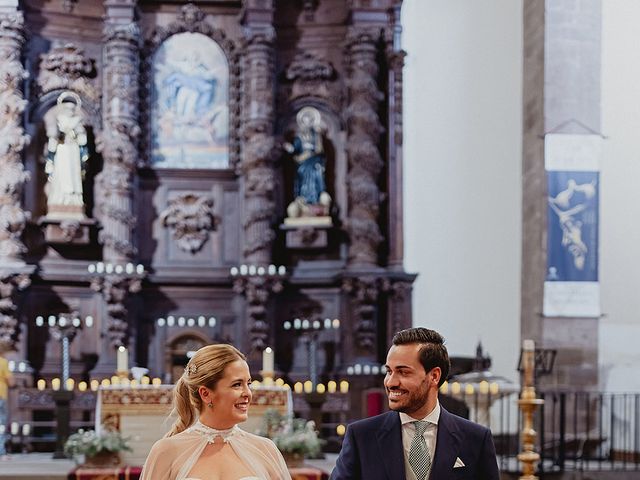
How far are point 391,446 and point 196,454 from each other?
29.2 inches

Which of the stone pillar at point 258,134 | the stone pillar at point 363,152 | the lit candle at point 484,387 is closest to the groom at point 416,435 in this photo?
the lit candle at point 484,387

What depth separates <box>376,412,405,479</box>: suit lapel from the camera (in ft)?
14.7

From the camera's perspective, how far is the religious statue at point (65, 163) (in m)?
15.8

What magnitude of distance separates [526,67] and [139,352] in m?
6.58

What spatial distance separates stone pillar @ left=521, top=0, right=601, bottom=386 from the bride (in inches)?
424

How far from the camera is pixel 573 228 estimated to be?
585 inches

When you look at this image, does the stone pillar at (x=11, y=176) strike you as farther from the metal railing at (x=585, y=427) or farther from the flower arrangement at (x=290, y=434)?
the metal railing at (x=585, y=427)

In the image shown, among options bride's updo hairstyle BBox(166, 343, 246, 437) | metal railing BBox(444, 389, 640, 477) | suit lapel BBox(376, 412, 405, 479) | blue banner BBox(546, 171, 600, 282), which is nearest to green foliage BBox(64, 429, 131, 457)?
metal railing BBox(444, 389, 640, 477)

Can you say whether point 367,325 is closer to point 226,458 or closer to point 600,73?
point 600,73

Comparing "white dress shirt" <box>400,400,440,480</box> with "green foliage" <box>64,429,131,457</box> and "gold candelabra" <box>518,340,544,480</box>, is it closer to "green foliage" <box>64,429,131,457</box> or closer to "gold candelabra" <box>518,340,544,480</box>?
"gold candelabra" <box>518,340,544,480</box>

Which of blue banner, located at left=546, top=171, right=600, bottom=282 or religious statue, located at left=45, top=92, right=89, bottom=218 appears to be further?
religious statue, located at left=45, top=92, right=89, bottom=218

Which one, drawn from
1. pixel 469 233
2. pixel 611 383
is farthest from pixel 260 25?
pixel 611 383

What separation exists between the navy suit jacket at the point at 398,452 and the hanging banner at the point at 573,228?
34.5ft

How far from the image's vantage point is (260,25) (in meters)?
16.4
